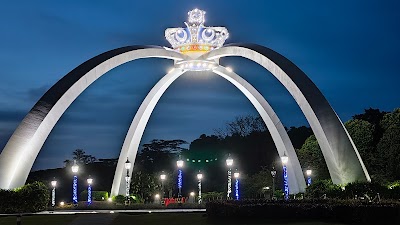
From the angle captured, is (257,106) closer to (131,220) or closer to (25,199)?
(25,199)

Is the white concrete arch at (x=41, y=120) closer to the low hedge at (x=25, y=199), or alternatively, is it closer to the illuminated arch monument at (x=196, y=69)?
the illuminated arch monument at (x=196, y=69)

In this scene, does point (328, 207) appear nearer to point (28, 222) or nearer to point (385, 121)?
point (28, 222)

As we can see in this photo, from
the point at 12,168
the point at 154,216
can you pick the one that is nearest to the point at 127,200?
→ the point at 12,168

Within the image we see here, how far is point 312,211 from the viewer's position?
20250 millimetres

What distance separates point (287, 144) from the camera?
38469 millimetres

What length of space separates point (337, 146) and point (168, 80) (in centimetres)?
1557

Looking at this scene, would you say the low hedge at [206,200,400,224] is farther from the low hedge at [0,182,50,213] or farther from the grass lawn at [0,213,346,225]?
the low hedge at [0,182,50,213]

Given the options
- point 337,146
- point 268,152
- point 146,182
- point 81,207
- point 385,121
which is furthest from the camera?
point 268,152

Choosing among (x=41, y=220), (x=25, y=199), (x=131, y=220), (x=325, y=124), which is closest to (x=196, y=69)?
(x=325, y=124)

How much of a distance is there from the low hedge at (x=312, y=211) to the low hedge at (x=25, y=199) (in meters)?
9.29

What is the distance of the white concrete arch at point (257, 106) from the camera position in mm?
38250

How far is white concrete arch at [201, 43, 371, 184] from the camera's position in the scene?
25297 millimetres

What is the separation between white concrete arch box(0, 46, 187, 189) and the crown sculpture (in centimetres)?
572

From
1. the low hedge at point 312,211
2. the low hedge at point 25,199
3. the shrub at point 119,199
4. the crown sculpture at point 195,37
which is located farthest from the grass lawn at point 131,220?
the crown sculpture at point 195,37
